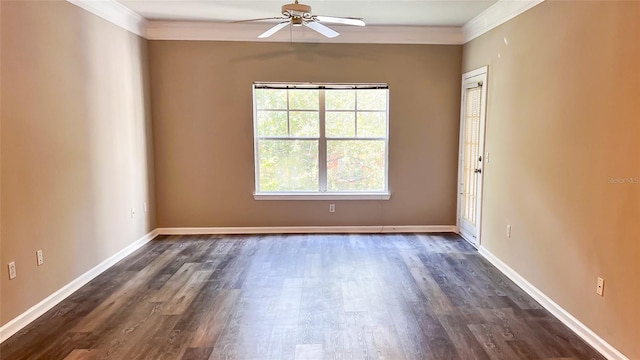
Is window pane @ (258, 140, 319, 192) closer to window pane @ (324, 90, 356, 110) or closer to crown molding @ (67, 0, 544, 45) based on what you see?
window pane @ (324, 90, 356, 110)

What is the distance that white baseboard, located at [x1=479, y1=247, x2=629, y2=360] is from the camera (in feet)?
7.59

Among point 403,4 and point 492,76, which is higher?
point 403,4

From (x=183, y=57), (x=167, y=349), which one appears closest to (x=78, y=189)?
(x=167, y=349)

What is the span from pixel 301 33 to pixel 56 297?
3.77 m

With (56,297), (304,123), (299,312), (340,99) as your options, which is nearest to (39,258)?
(56,297)

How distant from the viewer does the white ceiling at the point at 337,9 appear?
377cm

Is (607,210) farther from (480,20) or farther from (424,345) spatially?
(480,20)

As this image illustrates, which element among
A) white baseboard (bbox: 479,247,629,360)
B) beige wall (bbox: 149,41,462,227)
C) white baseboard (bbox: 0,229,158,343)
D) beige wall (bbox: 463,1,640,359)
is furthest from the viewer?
beige wall (bbox: 149,41,462,227)

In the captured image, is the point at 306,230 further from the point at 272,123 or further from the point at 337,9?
the point at 337,9

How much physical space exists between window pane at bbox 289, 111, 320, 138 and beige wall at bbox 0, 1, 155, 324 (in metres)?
1.89

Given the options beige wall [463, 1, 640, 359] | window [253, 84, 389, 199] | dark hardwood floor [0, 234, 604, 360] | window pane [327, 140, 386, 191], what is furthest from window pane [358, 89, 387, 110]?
dark hardwood floor [0, 234, 604, 360]

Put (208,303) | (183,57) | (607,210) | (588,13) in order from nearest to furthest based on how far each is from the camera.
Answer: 1. (607,210)
2. (588,13)
3. (208,303)
4. (183,57)

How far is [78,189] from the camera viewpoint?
10.9ft

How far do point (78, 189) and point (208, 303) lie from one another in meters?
1.58
